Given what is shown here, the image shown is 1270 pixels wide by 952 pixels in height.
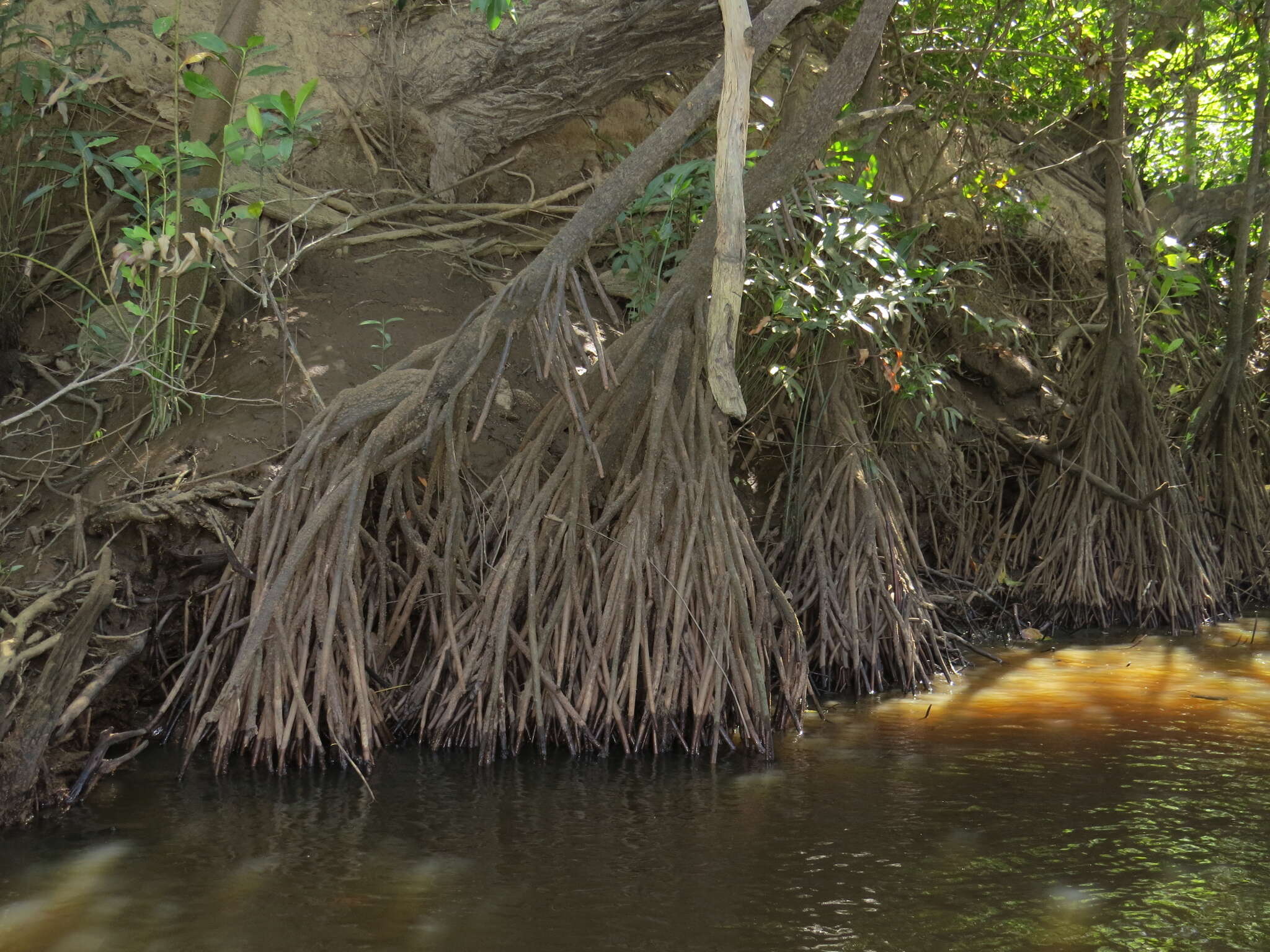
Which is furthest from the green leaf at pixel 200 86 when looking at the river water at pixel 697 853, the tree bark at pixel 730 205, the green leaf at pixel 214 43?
the river water at pixel 697 853

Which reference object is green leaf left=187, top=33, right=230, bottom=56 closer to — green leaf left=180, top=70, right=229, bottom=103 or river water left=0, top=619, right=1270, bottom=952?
green leaf left=180, top=70, right=229, bottom=103

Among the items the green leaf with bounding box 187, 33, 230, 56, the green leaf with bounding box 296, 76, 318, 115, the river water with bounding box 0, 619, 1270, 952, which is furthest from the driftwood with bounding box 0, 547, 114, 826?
the green leaf with bounding box 187, 33, 230, 56

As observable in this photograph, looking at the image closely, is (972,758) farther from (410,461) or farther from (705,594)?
(410,461)

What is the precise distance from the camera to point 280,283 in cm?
659

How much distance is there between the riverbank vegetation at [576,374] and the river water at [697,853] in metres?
0.34

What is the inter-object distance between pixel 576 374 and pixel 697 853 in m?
2.20

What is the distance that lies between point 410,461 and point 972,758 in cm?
271

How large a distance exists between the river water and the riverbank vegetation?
1.11 feet

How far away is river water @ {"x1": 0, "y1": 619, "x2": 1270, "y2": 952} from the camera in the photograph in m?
3.39

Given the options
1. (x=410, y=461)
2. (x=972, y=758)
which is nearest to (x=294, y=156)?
(x=410, y=461)

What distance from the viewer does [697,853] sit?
3.96m

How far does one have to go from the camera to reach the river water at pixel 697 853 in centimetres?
339

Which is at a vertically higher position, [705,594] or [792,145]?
[792,145]

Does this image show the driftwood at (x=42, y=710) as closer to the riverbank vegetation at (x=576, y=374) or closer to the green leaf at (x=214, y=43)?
the riverbank vegetation at (x=576, y=374)
